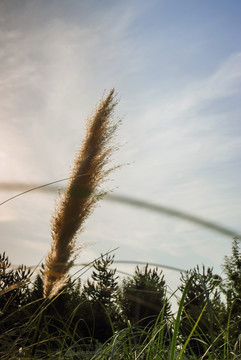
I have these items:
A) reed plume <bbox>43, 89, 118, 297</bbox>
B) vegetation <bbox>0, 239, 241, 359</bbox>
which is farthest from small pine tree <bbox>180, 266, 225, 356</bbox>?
reed plume <bbox>43, 89, 118, 297</bbox>

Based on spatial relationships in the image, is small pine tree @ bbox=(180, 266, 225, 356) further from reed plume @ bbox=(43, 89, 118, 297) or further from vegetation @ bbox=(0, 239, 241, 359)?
reed plume @ bbox=(43, 89, 118, 297)

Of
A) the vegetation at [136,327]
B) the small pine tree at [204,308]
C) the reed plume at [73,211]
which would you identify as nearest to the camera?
the small pine tree at [204,308]

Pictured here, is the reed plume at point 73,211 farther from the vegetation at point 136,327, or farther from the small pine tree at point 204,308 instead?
the small pine tree at point 204,308

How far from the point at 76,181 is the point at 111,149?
44 centimetres

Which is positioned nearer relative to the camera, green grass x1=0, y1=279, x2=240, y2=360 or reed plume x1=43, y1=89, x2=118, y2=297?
green grass x1=0, y1=279, x2=240, y2=360

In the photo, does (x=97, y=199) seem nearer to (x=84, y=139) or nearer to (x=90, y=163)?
(x=90, y=163)

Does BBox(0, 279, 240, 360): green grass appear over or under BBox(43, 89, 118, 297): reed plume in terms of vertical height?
under

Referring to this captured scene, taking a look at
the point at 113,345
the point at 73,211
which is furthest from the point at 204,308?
the point at 73,211

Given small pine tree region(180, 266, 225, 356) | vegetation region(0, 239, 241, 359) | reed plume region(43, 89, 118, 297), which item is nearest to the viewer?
small pine tree region(180, 266, 225, 356)

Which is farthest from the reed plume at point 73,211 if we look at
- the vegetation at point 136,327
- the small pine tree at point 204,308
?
the small pine tree at point 204,308

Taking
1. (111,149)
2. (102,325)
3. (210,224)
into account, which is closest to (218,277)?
(210,224)

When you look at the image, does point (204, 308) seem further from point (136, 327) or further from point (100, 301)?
point (100, 301)

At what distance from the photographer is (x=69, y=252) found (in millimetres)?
2426

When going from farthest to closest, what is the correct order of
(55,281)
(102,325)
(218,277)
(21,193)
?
1. (102,325)
2. (55,281)
3. (21,193)
4. (218,277)
